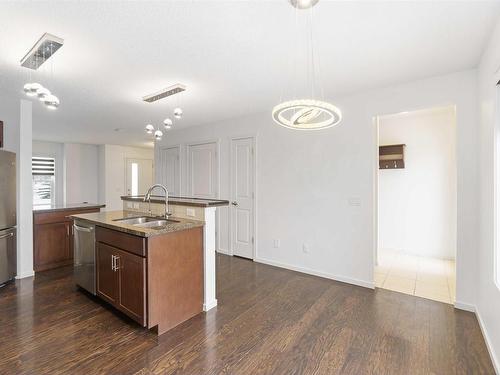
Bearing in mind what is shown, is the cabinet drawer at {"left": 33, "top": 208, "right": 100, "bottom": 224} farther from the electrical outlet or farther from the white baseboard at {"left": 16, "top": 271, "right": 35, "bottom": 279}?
the electrical outlet

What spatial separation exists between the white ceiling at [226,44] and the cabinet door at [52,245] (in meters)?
1.77

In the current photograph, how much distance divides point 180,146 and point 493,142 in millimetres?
4949

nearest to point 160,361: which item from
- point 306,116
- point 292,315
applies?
point 292,315

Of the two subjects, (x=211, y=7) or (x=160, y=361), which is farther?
(x=160, y=361)

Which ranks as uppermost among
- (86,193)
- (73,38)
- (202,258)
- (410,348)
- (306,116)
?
(73,38)

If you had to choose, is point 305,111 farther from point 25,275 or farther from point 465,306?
point 25,275

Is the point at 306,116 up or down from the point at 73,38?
down

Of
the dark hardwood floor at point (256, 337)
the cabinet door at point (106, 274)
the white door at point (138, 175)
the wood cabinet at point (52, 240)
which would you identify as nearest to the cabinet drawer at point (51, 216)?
the wood cabinet at point (52, 240)

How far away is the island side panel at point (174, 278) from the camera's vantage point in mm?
2156

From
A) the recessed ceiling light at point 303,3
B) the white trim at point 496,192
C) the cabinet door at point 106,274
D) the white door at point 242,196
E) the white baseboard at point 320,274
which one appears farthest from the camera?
the white door at point 242,196

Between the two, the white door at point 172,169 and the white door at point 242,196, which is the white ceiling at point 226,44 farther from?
the white door at point 172,169

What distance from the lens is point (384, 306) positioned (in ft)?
9.01

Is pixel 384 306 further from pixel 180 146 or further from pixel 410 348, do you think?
pixel 180 146

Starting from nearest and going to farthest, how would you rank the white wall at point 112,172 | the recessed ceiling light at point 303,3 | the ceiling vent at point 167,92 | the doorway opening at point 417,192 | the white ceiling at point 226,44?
the recessed ceiling light at point 303,3, the white ceiling at point 226,44, the ceiling vent at point 167,92, the doorway opening at point 417,192, the white wall at point 112,172
